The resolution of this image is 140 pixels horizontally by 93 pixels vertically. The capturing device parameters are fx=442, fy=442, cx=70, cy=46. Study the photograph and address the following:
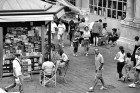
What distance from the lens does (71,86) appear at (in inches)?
771

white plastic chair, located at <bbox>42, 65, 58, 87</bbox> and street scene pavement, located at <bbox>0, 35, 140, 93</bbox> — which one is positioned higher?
white plastic chair, located at <bbox>42, 65, 58, 87</bbox>

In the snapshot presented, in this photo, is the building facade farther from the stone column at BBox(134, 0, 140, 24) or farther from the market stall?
the market stall

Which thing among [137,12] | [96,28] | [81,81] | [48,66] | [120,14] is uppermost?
[137,12]

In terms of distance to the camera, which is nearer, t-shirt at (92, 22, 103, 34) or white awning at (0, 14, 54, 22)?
white awning at (0, 14, 54, 22)

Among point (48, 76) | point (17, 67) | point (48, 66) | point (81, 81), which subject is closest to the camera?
point (17, 67)

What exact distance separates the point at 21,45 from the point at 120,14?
11.6m

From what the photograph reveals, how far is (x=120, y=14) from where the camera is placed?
3136 cm

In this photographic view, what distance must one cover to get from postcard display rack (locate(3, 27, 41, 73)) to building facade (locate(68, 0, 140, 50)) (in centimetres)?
770

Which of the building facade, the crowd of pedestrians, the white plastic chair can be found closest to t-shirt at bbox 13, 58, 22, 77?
the crowd of pedestrians

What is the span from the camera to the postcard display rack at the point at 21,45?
21.3 m

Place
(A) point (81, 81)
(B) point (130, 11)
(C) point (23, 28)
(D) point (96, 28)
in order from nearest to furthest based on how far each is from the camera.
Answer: (A) point (81, 81) < (C) point (23, 28) < (B) point (130, 11) < (D) point (96, 28)

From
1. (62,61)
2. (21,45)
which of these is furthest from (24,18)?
(62,61)

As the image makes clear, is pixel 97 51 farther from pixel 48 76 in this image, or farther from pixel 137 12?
pixel 137 12

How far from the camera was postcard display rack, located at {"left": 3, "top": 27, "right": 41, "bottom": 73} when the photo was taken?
21344 millimetres
